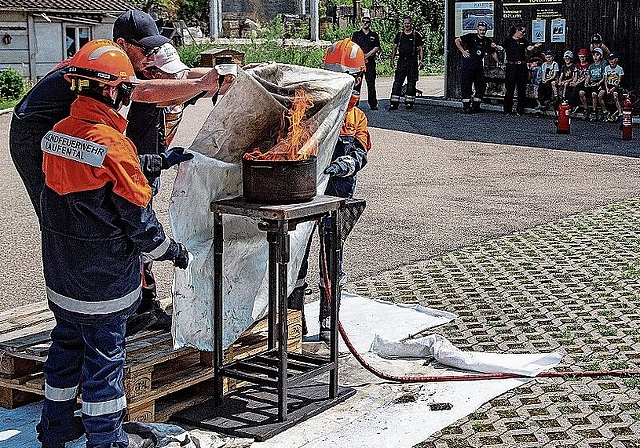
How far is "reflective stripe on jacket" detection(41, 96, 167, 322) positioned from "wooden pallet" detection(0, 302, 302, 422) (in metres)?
0.62

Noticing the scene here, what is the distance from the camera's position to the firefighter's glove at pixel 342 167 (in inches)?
244

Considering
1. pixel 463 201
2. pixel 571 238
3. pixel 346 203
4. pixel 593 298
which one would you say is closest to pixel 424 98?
pixel 463 201

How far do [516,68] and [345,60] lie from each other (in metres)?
16.5

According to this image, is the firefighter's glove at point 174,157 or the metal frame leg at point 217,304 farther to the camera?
the metal frame leg at point 217,304

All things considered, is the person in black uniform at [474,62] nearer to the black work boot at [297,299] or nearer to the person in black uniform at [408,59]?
the person in black uniform at [408,59]

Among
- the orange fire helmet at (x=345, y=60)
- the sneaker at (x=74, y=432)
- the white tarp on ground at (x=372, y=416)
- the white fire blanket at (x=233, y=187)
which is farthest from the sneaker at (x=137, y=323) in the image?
the orange fire helmet at (x=345, y=60)

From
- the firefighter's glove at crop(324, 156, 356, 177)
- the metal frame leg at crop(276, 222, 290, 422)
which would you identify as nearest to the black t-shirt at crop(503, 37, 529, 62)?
the firefighter's glove at crop(324, 156, 356, 177)

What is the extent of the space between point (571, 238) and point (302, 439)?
5.55 metres

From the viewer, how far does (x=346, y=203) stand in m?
5.88

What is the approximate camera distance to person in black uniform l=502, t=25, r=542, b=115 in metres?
22.3

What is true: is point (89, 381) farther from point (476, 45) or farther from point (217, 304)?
point (476, 45)

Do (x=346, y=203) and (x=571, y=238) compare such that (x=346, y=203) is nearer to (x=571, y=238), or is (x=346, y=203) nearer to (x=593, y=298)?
(x=593, y=298)

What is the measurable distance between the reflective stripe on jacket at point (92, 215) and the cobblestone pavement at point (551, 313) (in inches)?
70.4

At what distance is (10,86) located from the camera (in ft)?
92.8
